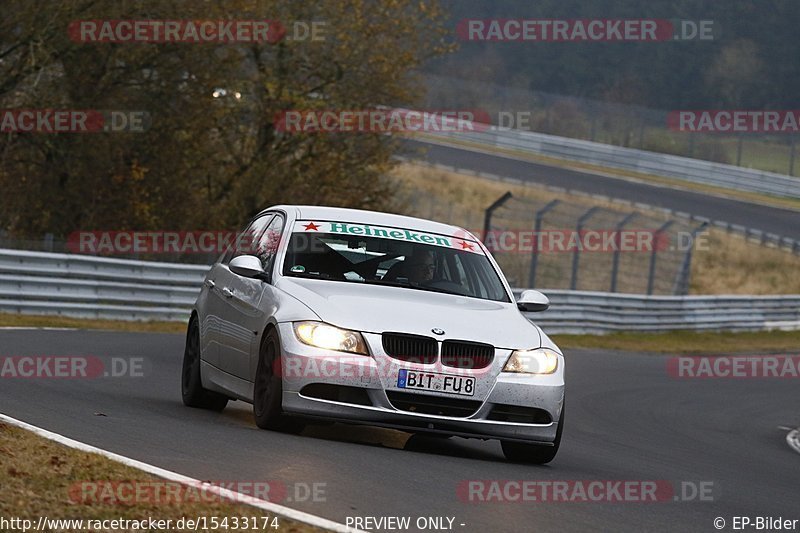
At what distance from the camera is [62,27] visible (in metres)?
26.4

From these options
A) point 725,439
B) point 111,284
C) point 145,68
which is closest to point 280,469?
point 725,439

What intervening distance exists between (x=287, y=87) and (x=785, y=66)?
203ft

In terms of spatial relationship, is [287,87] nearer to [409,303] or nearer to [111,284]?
[111,284]

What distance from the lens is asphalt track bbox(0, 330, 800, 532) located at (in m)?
7.30

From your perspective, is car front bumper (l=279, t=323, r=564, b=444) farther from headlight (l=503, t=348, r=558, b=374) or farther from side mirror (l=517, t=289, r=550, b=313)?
side mirror (l=517, t=289, r=550, b=313)

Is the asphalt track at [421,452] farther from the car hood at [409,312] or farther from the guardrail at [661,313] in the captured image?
the guardrail at [661,313]

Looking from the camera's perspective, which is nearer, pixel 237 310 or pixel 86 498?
pixel 86 498

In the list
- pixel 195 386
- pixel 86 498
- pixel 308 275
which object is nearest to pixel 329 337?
pixel 308 275

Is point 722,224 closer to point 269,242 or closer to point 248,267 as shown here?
point 269,242

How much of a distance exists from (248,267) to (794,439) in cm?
731

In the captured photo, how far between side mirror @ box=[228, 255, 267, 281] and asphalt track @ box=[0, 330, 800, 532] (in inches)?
38.7

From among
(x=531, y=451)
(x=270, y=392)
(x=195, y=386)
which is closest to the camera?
(x=270, y=392)

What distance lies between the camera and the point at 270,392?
9.20m

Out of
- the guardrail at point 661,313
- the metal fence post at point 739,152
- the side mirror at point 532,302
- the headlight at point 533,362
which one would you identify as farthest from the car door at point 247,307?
the metal fence post at point 739,152
